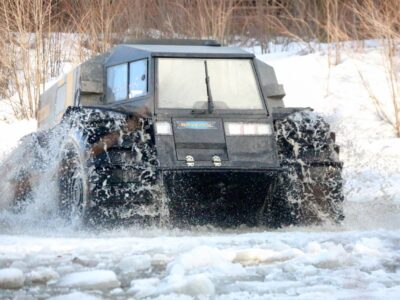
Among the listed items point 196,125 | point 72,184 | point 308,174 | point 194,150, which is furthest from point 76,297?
point 308,174

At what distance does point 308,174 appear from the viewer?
935 centimetres

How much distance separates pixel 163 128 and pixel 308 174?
1518 mm

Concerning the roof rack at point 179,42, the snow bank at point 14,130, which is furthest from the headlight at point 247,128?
the snow bank at point 14,130

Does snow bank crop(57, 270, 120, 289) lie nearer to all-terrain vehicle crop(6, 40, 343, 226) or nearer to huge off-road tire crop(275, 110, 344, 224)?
all-terrain vehicle crop(6, 40, 343, 226)

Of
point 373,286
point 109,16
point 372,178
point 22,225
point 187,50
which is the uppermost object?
point 109,16

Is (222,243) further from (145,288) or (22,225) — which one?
(22,225)

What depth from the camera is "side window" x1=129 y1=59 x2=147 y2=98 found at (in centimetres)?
976

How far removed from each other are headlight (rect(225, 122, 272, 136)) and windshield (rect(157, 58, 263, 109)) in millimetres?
342

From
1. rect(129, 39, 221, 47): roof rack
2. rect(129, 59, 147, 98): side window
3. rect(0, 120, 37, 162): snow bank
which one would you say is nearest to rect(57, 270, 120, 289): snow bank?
rect(129, 59, 147, 98): side window

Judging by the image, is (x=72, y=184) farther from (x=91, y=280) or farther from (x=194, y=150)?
(x=91, y=280)

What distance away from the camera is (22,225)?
10109mm

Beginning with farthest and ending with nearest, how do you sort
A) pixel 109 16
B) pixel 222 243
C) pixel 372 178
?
pixel 109 16
pixel 372 178
pixel 222 243

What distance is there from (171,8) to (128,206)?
1465 cm

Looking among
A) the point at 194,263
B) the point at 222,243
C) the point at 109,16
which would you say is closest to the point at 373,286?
the point at 194,263
